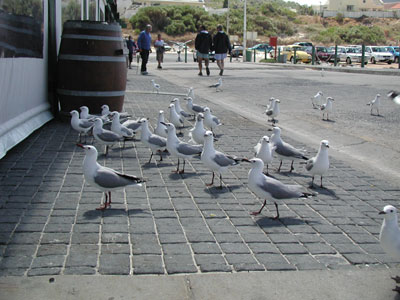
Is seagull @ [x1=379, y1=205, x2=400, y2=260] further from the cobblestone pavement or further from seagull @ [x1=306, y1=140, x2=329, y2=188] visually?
seagull @ [x1=306, y1=140, x2=329, y2=188]

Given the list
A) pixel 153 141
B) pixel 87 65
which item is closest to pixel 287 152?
pixel 153 141

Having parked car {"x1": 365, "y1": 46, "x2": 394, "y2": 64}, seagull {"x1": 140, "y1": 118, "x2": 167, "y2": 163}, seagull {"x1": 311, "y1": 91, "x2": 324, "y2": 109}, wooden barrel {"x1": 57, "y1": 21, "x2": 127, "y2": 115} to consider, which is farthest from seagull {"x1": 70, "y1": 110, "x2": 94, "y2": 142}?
parked car {"x1": 365, "y1": 46, "x2": 394, "y2": 64}

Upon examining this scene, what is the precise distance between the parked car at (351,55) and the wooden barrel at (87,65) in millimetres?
37670

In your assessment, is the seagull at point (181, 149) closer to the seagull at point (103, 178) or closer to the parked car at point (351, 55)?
the seagull at point (103, 178)

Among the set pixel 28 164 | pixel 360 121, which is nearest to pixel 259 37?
pixel 360 121

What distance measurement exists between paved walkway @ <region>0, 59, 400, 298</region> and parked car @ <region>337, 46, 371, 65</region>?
40043 millimetres

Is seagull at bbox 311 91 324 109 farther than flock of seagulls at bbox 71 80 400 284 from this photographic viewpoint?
Yes

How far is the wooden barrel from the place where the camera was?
9781 mm

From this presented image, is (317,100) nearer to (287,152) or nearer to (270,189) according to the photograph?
(287,152)

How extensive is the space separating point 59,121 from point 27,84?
4.46 ft

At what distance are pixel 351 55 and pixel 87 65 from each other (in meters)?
39.6

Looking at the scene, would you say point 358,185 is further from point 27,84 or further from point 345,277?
point 27,84

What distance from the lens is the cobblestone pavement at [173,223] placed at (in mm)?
4129

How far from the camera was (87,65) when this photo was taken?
32.1 feet
